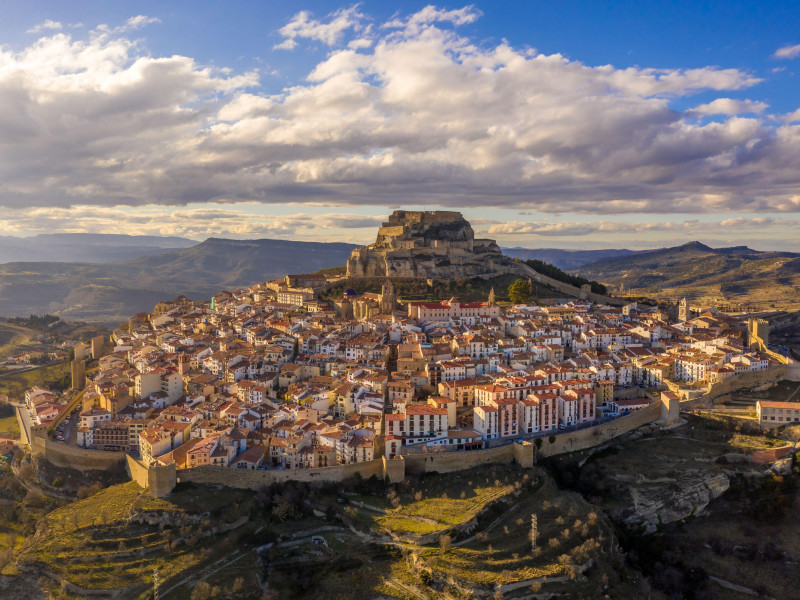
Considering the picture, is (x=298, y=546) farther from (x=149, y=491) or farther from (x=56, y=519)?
(x=56, y=519)

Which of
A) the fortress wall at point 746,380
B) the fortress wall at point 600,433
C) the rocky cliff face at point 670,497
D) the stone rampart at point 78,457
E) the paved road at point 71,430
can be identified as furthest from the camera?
the paved road at point 71,430

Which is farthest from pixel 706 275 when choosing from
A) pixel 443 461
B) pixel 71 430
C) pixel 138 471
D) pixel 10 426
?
pixel 138 471

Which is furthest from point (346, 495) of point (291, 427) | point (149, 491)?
point (149, 491)

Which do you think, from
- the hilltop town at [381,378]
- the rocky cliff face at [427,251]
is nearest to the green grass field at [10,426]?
the hilltop town at [381,378]

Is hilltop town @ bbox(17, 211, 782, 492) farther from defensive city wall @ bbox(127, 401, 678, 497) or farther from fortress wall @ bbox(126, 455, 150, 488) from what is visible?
defensive city wall @ bbox(127, 401, 678, 497)

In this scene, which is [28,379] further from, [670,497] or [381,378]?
[670,497]

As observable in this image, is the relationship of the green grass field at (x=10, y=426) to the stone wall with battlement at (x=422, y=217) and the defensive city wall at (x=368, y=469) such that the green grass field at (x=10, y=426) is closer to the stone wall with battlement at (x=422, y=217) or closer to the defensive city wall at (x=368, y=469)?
the defensive city wall at (x=368, y=469)
